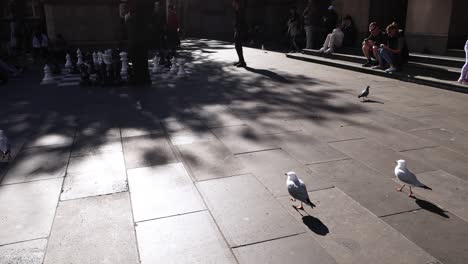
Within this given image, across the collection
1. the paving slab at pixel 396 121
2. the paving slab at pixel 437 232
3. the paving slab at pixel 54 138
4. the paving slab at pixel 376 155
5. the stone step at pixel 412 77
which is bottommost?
the paving slab at pixel 437 232

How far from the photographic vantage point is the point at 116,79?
11.2 meters

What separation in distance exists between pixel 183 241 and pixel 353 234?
4.89ft

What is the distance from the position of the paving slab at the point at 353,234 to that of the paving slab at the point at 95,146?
290 cm

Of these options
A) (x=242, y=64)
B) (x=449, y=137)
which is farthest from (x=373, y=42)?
(x=449, y=137)

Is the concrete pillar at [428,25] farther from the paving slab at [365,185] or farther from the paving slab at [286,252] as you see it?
the paving slab at [286,252]

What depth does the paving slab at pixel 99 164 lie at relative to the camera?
516cm

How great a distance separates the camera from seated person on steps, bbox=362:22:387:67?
12.7 meters

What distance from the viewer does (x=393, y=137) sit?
6.32m

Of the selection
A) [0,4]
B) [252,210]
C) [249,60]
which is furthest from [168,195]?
[0,4]

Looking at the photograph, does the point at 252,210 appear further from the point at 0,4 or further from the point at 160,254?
the point at 0,4

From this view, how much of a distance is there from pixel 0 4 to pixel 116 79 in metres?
18.6

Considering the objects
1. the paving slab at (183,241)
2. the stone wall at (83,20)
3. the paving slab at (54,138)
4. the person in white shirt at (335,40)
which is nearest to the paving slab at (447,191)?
the paving slab at (183,241)

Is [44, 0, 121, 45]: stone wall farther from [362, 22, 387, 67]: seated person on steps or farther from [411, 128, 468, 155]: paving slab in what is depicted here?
[411, 128, 468, 155]: paving slab

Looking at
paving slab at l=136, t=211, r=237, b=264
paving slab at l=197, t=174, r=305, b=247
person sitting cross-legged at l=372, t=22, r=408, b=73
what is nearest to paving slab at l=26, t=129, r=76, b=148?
paving slab at l=197, t=174, r=305, b=247
